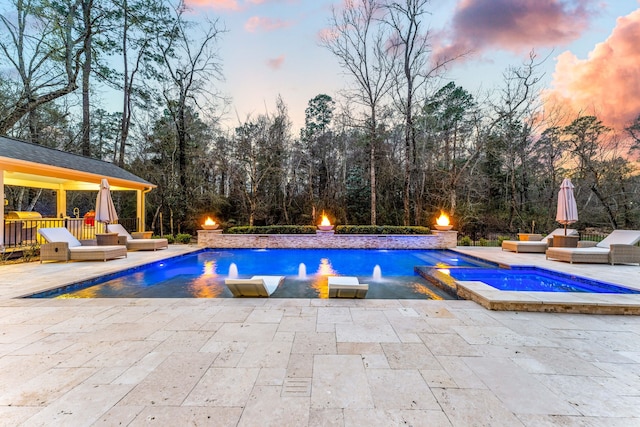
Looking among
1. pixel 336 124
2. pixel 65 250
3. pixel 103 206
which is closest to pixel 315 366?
pixel 65 250

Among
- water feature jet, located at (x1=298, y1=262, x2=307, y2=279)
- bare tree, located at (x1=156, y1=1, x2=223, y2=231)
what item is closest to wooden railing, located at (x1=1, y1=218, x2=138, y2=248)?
bare tree, located at (x1=156, y1=1, x2=223, y2=231)

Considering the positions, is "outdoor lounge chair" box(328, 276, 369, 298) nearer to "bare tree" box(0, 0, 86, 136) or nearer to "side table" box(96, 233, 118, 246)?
"side table" box(96, 233, 118, 246)

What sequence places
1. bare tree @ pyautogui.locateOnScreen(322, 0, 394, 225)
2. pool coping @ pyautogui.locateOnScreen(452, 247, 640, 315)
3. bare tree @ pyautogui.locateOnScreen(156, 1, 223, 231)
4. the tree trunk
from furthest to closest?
1. bare tree @ pyautogui.locateOnScreen(156, 1, 223, 231)
2. bare tree @ pyautogui.locateOnScreen(322, 0, 394, 225)
3. the tree trunk
4. pool coping @ pyautogui.locateOnScreen(452, 247, 640, 315)

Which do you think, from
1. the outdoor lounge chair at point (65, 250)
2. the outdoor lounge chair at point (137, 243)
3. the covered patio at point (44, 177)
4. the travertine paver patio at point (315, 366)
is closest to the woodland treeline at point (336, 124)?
the covered patio at point (44, 177)

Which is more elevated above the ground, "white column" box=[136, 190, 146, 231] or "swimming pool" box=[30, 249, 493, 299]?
"white column" box=[136, 190, 146, 231]

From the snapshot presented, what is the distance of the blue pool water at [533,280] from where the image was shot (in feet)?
16.5

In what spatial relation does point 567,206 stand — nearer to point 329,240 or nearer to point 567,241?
point 567,241

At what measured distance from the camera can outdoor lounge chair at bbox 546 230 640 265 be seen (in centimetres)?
674

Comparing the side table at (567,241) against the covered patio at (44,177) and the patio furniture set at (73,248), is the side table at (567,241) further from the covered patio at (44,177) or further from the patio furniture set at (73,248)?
the covered patio at (44,177)

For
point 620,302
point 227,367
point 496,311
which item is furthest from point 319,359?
point 620,302

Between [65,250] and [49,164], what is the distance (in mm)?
2468

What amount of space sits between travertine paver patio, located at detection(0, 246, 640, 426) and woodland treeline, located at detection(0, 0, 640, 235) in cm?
1074

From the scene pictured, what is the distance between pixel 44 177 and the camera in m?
8.50

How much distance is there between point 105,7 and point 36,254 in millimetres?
11469
